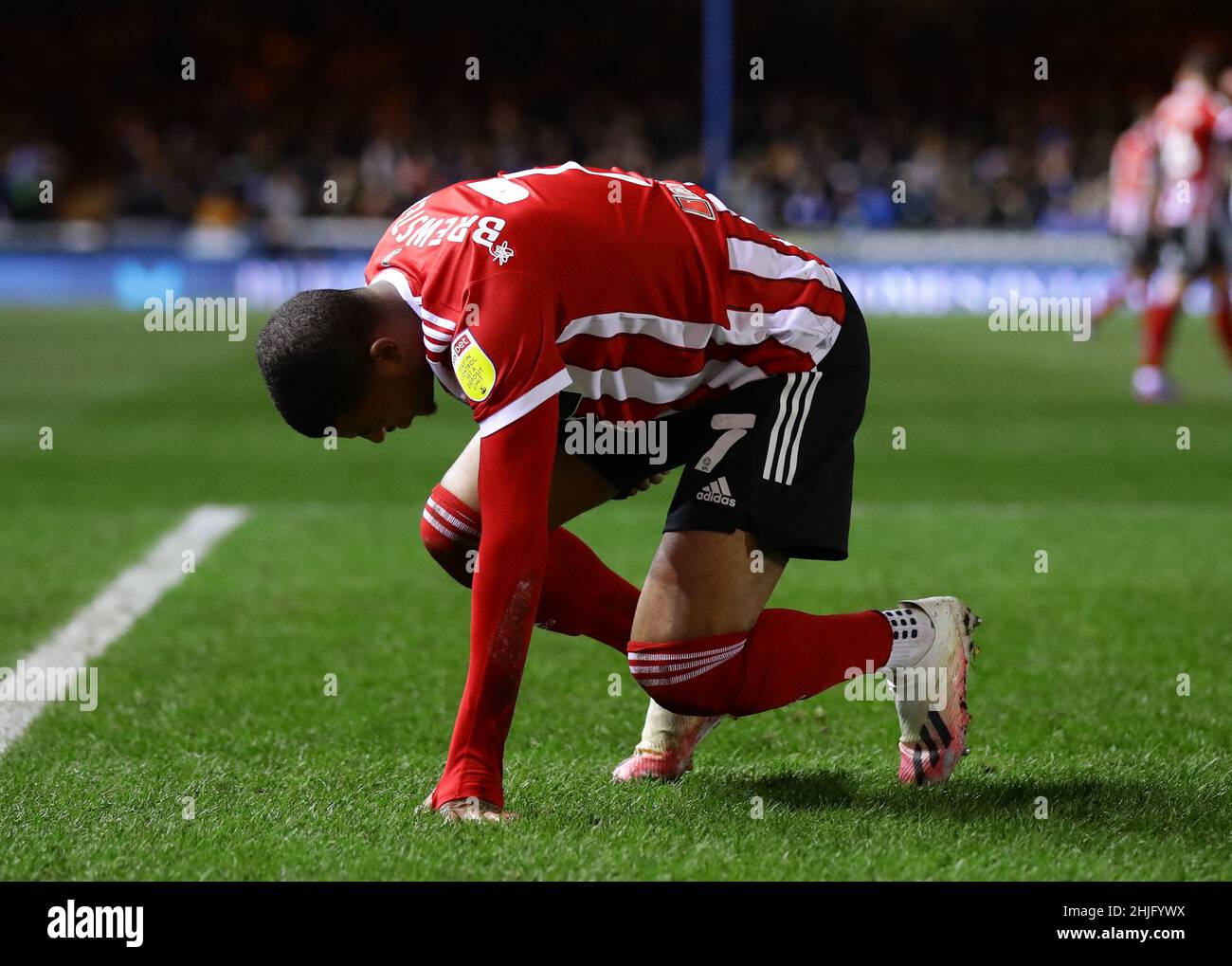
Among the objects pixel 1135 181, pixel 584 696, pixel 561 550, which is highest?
pixel 1135 181

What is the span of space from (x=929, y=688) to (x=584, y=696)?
4.04 ft

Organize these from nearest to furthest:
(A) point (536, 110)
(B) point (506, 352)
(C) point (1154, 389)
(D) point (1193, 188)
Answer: (B) point (506, 352) < (C) point (1154, 389) < (D) point (1193, 188) < (A) point (536, 110)

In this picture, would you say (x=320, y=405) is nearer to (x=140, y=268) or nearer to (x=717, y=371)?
(x=717, y=371)

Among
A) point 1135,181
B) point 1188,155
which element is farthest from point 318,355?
point 1135,181

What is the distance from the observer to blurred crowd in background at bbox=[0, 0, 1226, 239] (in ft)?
88.8

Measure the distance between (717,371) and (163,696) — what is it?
1984mm

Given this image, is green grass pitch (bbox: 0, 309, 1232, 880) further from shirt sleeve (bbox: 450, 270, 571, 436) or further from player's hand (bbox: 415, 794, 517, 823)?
shirt sleeve (bbox: 450, 270, 571, 436)

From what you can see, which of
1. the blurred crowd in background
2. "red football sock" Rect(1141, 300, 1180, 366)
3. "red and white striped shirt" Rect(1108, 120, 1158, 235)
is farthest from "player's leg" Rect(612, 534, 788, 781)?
the blurred crowd in background

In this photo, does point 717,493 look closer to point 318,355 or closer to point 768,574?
point 768,574

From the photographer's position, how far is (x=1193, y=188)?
494 inches

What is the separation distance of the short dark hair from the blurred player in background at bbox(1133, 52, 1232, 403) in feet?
32.6

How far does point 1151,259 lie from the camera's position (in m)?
12.8

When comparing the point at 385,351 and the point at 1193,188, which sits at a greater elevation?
the point at 385,351

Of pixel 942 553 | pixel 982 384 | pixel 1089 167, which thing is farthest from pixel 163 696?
pixel 1089 167
